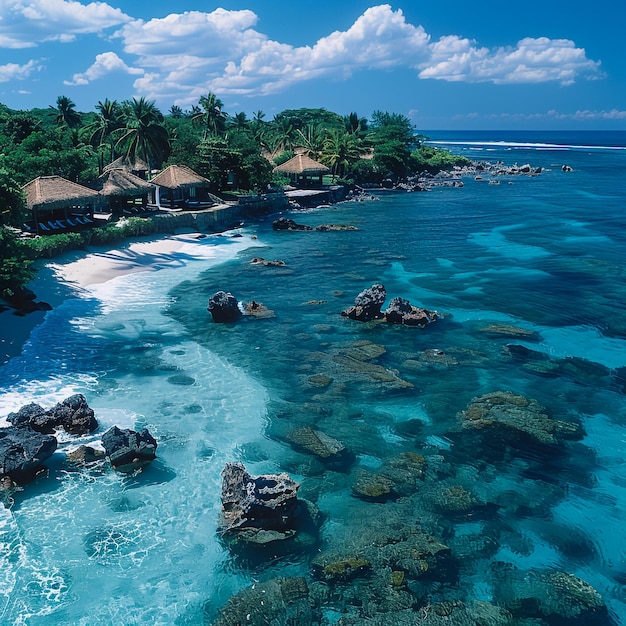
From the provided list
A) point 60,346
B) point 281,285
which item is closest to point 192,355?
point 60,346

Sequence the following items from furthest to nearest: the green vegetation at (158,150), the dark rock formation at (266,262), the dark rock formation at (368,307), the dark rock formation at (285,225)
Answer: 1. the dark rock formation at (285,225)
2. the dark rock formation at (266,262)
3. the green vegetation at (158,150)
4. the dark rock formation at (368,307)

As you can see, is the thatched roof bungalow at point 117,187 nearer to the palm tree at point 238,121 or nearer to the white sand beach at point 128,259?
the white sand beach at point 128,259

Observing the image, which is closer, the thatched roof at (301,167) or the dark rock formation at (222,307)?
the dark rock formation at (222,307)

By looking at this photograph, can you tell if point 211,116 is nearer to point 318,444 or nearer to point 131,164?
point 131,164

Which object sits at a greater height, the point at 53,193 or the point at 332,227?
the point at 53,193

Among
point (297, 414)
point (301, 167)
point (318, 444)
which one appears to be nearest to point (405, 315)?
point (297, 414)

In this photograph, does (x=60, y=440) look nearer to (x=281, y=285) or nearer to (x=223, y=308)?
(x=223, y=308)

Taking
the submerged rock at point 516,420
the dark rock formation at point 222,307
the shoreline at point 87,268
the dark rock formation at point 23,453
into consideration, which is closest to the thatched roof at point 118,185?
the shoreline at point 87,268
